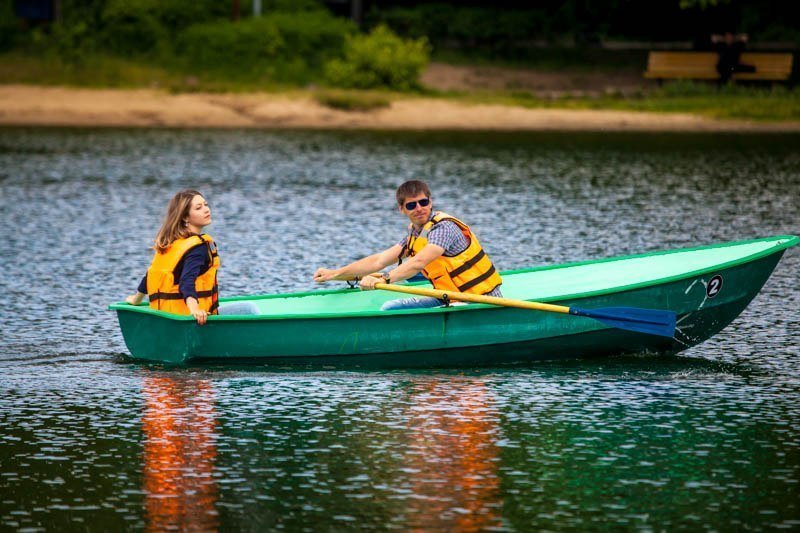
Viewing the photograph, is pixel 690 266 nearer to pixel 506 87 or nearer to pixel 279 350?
pixel 279 350

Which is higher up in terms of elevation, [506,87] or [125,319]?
[506,87]

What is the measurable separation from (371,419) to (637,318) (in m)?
2.33

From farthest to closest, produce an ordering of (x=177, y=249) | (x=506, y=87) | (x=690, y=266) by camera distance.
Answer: (x=506, y=87) → (x=690, y=266) → (x=177, y=249)

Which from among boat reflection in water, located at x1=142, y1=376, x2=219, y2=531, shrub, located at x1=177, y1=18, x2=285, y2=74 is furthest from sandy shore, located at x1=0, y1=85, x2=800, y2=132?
boat reflection in water, located at x1=142, y1=376, x2=219, y2=531

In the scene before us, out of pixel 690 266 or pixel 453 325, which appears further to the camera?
pixel 690 266

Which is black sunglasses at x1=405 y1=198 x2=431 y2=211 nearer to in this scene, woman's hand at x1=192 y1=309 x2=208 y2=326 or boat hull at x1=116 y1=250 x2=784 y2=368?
boat hull at x1=116 y1=250 x2=784 y2=368

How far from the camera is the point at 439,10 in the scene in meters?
40.6

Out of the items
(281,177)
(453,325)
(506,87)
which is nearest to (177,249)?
(453,325)

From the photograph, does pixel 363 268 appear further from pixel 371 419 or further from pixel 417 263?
pixel 371 419

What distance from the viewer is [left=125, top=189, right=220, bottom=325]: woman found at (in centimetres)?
1091

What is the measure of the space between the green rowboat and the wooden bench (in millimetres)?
24856

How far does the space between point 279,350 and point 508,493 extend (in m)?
3.33

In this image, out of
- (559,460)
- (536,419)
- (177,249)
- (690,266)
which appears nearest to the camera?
(559,460)

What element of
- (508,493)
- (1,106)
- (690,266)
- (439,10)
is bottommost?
(508,493)
